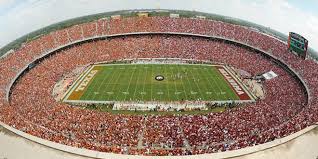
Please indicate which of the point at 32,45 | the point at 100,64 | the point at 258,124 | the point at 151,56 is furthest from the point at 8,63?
the point at 258,124

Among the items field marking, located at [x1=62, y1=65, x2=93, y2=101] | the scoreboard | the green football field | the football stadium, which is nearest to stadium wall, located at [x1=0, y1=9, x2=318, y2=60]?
the football stadium

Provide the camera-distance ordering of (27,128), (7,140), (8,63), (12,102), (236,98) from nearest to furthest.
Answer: (7,140)
(27,128)
(12,102)
(236,98)
(8,63)

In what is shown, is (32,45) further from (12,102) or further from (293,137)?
(293,137)

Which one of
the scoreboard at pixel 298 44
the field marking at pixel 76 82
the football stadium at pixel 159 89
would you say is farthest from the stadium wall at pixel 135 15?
the field marking at pixel 76 82

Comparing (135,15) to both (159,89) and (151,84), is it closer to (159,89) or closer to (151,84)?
(151,84)

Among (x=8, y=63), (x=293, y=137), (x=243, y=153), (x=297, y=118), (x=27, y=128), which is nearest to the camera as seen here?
(x=243, y=153)

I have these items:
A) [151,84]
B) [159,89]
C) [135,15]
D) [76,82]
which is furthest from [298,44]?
[135,15]
